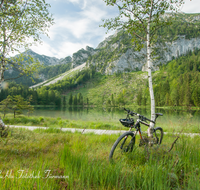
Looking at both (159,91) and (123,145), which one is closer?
(123,145)

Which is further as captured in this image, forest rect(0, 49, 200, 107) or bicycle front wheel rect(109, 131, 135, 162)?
forest rect(0, 49, 200, 107)

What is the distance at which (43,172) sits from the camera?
7.34 feet

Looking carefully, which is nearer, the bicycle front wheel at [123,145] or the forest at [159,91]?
the bicycle front wheel at [123,145]

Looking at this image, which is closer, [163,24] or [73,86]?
[163,24]

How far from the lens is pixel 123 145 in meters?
3.51

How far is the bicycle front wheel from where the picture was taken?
324cm

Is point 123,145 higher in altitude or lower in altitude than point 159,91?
lower

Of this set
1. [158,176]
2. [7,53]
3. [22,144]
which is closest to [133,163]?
[158,176]

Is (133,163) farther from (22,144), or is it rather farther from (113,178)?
(22,144)

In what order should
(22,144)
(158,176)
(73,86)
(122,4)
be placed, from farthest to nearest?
(73,86) → (122,4) → (22,144) → (158,176)

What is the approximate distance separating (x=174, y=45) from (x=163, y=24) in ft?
784

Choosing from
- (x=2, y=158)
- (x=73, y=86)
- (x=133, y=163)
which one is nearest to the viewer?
(x=133, y=163)

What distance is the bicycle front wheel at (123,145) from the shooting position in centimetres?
324

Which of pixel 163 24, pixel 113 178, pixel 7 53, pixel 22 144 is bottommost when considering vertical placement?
pixel 22 144
